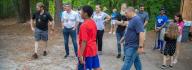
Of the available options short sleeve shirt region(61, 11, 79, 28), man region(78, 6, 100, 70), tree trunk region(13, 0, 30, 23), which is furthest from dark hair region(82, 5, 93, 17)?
tree trunk region(13, 0, 30, 23)

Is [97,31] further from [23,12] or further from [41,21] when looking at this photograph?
[23,12]

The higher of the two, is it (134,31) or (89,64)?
(134,31)

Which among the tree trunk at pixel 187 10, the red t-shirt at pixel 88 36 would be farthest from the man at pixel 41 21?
the tree trunk at pixel 187 10

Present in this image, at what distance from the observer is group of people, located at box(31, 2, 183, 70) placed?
7.36 meters

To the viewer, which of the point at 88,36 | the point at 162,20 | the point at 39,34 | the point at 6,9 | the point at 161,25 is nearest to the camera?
the point at 88,36

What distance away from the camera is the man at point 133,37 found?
8.41m

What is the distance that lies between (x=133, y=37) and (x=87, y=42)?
1.63 meters

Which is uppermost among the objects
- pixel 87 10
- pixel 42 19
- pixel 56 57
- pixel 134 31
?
pixel 87 10

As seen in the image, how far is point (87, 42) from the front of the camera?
24.0 ft

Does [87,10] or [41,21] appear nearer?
[87,10]

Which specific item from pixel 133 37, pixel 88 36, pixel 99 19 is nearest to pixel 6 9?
pixel 99 19

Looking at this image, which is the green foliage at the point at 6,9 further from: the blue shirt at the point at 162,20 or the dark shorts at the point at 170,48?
the dark shorts at the point at 170,48

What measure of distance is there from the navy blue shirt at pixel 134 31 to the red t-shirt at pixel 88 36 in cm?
135

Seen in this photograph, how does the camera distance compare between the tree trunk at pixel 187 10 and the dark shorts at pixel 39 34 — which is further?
the tree trunk at pixel 187 10
